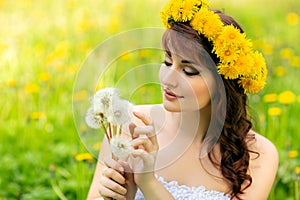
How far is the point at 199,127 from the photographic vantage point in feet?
7.83

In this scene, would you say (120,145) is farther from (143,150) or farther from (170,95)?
(170,95)

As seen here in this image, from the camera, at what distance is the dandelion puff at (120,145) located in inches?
74.5

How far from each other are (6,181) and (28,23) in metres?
2.02

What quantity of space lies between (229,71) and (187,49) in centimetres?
16

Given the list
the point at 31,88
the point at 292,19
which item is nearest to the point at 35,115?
the point at 31,88

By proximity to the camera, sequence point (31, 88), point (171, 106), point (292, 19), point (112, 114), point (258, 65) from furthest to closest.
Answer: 1. point (292, 19)
2. point (31, 88)
3. point (258, 65)
4. point (171, 106)
5. point (112, 114)

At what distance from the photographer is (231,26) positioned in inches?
85.9

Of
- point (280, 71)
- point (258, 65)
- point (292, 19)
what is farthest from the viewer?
point (292, 19)

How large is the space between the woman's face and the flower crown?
2.8 inches

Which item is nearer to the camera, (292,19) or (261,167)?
(261,167)

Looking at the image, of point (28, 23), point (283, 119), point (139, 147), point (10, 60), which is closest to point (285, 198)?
point (283, 119)

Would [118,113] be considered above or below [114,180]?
above

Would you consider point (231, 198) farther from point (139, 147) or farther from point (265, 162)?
point (139, 147)

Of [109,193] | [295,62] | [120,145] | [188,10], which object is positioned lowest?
[109,193]
